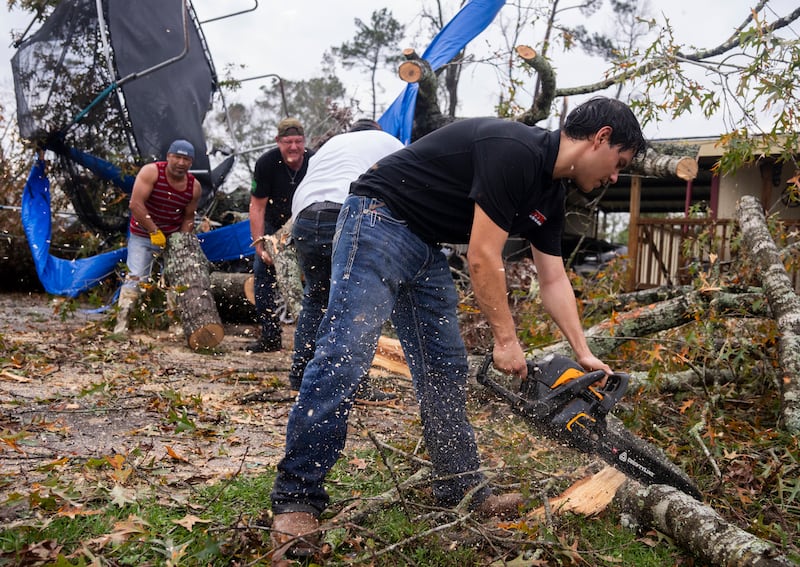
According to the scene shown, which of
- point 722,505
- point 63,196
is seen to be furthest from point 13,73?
point 722,505

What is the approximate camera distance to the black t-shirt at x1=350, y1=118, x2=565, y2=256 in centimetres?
208

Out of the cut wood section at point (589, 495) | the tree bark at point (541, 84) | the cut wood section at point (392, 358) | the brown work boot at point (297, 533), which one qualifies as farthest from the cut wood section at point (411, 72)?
the brown work boot at point (297, 533)

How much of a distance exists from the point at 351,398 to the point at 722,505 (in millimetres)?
1643

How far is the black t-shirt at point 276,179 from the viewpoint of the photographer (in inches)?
197

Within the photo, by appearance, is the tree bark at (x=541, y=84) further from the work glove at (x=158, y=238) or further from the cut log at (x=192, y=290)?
the work glove at (x=158, y=238)

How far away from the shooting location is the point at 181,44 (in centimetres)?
714

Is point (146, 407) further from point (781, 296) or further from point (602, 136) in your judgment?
point (781, 296)

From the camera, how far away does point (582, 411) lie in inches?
94.0

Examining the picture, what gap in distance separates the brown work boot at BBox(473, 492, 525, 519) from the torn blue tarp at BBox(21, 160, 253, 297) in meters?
5.01

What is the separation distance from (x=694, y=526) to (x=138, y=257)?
16.5 ft

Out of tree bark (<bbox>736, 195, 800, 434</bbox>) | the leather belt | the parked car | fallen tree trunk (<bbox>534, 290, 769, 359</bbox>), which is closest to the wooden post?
the parked car

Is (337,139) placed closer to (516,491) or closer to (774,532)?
(516,491)

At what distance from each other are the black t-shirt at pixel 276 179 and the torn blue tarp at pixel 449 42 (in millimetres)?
1012

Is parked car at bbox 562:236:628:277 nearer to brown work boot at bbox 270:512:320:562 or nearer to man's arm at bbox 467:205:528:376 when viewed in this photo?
man's arm at bbox 467:205:528:376
